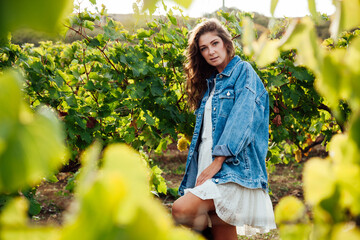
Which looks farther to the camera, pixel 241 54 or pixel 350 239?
pixel 241 54

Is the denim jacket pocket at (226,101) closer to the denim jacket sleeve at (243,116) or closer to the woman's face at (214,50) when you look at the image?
the denim jacket sleeve at (243,116)

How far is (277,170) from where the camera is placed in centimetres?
798

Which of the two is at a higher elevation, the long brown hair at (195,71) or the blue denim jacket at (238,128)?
the long brown hair at (195,71)

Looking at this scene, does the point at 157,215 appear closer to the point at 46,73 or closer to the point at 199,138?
the point at 199,138

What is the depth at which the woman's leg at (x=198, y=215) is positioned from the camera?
2.28m

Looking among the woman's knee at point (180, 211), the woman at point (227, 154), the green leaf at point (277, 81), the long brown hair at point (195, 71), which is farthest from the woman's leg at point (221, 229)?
the green leaf at point (277, 81)

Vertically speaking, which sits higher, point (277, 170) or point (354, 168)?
point (354, 168)

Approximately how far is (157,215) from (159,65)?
3.17 metres

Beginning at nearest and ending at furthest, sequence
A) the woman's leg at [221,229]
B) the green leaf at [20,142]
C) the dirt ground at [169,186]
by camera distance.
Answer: the green leaf at [20,142] → the woman's leg at [221,229] → the dirt ground at [169,186]

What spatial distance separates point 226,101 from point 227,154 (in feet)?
1.36

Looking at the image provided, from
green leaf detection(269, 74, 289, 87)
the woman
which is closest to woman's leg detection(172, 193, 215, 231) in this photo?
the woman

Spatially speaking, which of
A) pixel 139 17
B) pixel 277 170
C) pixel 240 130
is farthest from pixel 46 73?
pixel 277 170

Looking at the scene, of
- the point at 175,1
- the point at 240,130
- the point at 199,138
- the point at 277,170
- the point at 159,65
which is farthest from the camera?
the point at 277,170

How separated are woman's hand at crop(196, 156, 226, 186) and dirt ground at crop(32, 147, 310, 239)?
6.84ft
